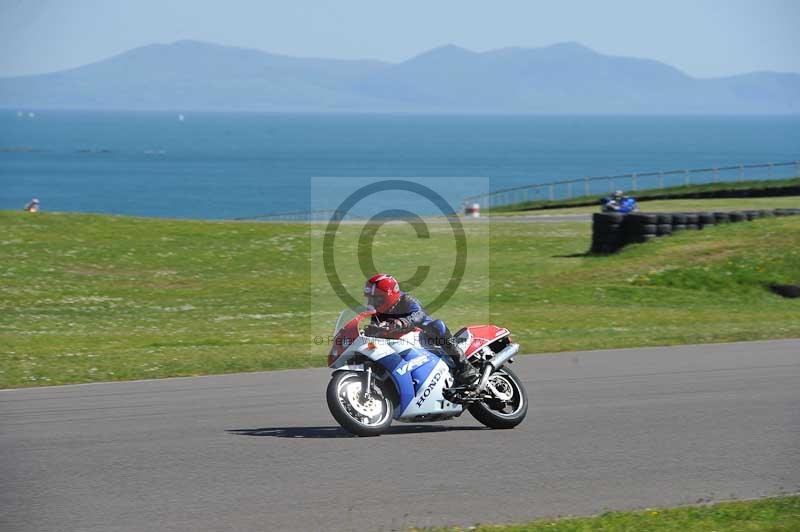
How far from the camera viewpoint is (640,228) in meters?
31.7

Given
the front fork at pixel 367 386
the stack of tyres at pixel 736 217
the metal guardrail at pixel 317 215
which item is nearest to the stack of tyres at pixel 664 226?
the stack of tyres at pixel 736 217

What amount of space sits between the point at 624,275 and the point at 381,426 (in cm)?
1821

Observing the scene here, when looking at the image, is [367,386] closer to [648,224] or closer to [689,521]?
[689,521]

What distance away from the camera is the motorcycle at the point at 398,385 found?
1093 centimetres

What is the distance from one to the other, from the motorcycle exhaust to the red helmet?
1.16 metres

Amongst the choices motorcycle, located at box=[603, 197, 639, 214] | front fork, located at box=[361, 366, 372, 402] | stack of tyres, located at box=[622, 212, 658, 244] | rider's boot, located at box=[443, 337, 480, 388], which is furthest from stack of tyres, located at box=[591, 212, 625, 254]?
front fork, located at box=[361, 366, 372, 402]

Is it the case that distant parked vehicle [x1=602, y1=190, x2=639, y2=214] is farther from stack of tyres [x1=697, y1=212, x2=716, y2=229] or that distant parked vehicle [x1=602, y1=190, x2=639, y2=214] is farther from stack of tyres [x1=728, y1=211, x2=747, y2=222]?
stack of tyres [x1=697, y1=212, x2=716, y2=229]

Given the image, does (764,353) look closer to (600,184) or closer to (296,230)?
(296,230)

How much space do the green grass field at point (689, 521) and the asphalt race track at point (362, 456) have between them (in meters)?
0.29

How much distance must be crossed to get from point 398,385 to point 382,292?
0.88 m

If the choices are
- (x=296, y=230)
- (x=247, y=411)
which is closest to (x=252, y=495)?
(x=247, y=411)

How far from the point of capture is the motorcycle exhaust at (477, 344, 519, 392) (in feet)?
37.4

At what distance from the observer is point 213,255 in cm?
3103

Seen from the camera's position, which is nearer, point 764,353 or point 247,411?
point 247,411
